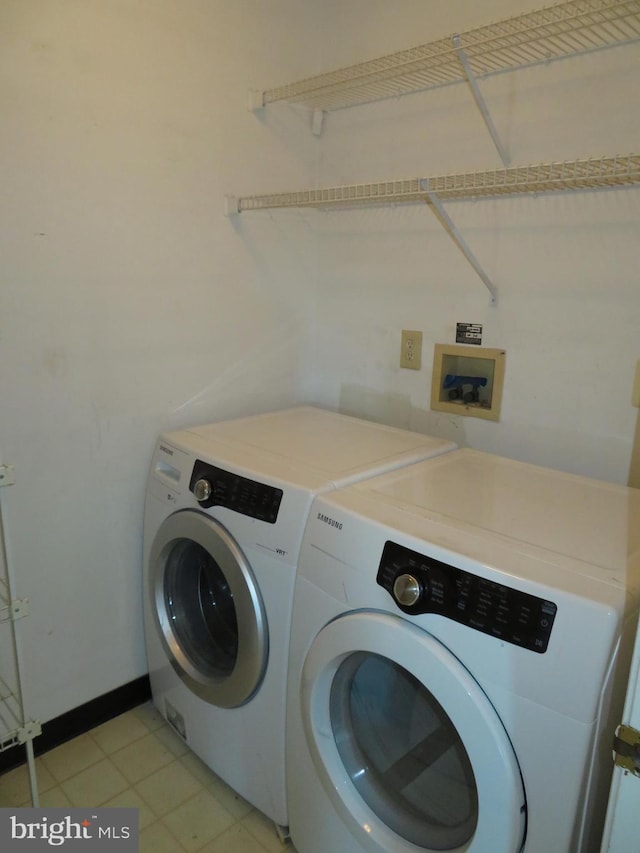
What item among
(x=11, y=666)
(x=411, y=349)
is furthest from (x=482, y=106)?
(x=11, y=666)

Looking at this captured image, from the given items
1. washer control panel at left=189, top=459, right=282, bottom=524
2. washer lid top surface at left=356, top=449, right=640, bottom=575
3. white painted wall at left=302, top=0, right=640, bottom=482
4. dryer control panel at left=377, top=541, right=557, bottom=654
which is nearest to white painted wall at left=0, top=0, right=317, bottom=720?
white painted wall at left=302, top=0, right=640, bottom=482

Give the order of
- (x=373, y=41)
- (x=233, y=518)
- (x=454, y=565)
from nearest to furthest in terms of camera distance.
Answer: (x=454, y=565) → (x=233, y=518) → (x=373, y=41)

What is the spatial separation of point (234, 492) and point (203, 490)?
10 cm

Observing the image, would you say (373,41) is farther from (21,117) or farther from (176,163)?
(21,117)

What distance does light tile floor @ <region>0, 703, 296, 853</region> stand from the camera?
4.76 feet

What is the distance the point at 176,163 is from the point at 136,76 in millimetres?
231

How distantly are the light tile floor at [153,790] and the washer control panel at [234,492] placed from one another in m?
0.82

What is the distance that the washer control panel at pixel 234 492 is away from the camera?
4.31 ft

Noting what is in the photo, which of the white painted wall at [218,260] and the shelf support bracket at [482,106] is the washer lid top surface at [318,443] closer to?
the white painted wall at [218,260]

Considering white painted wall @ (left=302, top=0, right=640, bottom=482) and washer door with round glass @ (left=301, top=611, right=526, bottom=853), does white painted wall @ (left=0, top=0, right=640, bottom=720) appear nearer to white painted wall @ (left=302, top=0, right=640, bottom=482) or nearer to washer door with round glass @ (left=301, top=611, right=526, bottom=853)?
white painted wall @ (left=302, top=0, right=640, bottom=482)

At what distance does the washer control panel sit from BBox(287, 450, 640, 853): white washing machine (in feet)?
0.44

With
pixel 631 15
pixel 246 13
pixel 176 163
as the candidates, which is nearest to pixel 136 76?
→ pixel 176 163

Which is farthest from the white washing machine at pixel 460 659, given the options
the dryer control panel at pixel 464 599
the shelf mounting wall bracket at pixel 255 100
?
the shelf mounting wall bracket at pixel 255 100

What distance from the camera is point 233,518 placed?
138cm
